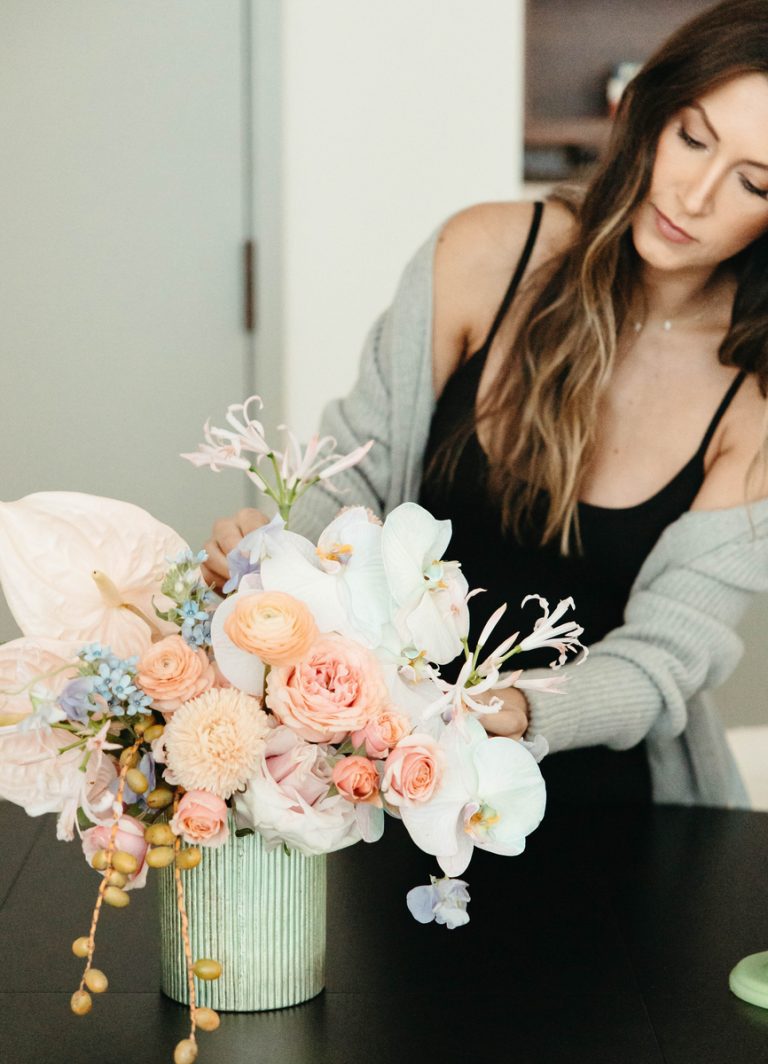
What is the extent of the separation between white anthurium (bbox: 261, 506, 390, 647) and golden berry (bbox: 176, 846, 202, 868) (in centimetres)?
15

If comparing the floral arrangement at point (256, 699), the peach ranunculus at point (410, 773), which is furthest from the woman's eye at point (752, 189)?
the peach ranunculus at point (410, 773)

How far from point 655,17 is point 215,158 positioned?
3.07 ft

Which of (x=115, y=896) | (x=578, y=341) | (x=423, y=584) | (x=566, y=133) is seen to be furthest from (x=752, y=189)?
(x=566, y=133)

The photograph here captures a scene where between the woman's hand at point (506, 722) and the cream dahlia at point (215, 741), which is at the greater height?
the cream dahlia at point (215, 741)

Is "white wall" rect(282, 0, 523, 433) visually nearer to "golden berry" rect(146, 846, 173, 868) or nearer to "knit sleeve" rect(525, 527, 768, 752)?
"knit sleeve" rect(525, 527, 768, 752)

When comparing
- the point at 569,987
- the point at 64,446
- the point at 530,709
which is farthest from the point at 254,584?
the point at 64,446

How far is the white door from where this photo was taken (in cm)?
229

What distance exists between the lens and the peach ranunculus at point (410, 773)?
0.75m

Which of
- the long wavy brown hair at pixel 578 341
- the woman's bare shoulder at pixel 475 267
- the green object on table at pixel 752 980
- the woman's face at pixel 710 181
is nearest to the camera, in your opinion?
the green object on table at pixel 752 980

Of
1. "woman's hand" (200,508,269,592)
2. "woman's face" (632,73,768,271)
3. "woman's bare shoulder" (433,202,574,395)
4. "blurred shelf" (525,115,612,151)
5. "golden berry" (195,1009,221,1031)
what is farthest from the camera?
"blurred shelf" (525,115,612,151)

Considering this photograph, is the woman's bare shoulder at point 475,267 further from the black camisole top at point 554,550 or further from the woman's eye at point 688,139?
the woman's eye at point 688,139

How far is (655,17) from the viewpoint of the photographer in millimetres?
2605

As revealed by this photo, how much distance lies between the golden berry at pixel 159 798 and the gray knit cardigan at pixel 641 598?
574 millimetres

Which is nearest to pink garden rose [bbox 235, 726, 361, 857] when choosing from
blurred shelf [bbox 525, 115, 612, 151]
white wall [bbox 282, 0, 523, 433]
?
white wall [bbox 282, 0, 523, 433]
